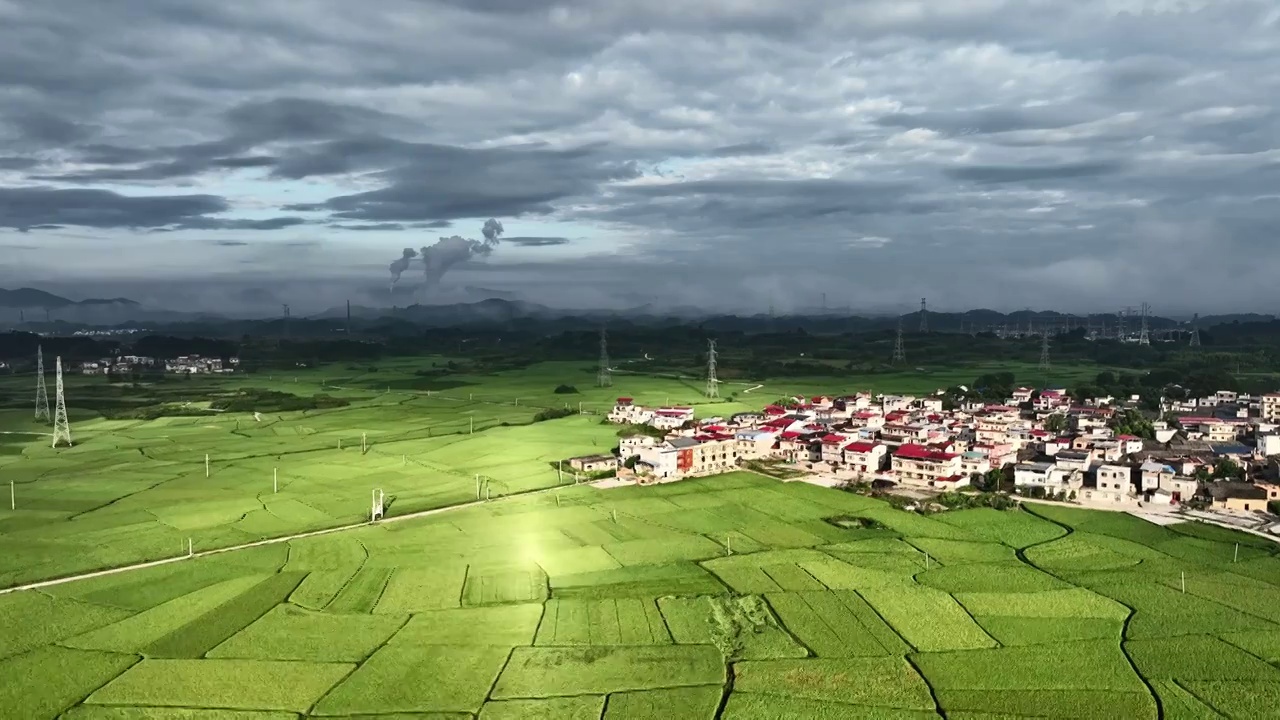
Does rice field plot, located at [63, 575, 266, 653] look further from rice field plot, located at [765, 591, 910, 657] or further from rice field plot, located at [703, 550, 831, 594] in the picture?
rice field plot, located at [765, 591, 910, 657]

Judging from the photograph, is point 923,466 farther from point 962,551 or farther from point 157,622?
point 157,622

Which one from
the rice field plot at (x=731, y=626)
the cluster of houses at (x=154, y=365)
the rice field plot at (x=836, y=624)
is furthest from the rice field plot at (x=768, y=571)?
the cluster of houses at (x=154, y=365)

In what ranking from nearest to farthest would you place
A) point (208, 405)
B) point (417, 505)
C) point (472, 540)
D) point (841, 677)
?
point (841, 677)
point (472, 540)
point (417, 505)
point (208, 405)

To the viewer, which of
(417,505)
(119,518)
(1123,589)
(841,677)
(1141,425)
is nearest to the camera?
(841,677)

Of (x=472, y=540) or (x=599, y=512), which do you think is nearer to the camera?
(x=472, y=540)

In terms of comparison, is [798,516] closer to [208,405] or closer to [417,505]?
[417,505]

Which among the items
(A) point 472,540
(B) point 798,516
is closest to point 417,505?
(A) point 472,540
